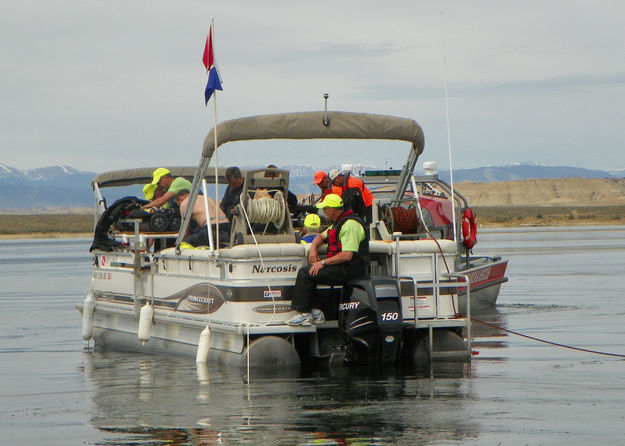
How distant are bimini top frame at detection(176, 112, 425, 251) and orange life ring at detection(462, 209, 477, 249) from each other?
20.4 ft

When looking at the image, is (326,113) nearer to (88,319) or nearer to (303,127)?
(303,127)

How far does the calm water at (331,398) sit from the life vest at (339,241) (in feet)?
3.82

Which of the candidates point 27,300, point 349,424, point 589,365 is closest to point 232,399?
point 349,424

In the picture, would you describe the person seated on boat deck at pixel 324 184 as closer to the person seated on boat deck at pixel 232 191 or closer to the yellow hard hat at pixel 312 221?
the yellow hard hat at pixel 312 221

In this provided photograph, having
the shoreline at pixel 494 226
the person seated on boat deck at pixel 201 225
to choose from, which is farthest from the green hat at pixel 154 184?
the shoreline at pixel 494 226

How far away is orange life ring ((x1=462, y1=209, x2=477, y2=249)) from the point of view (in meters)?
18.0

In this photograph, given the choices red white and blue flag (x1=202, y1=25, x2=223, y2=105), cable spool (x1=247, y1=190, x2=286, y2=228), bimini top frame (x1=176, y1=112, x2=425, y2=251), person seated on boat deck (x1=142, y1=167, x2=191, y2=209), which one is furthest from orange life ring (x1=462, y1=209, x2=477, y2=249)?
red white and blue flag (x1=202, y1=25, x2=223, y2=105)

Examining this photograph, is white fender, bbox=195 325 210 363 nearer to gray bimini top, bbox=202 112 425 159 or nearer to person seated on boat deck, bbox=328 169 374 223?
gray bimini top, bbox=202 112 425 159

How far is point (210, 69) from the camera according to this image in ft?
39.0

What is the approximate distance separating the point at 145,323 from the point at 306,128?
10.3 ft

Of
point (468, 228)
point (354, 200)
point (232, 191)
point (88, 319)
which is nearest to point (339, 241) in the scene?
point (354, 200)

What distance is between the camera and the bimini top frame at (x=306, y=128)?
37.6 feet

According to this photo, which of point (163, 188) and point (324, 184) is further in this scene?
point (163, 188)

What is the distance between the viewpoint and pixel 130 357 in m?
13.4
